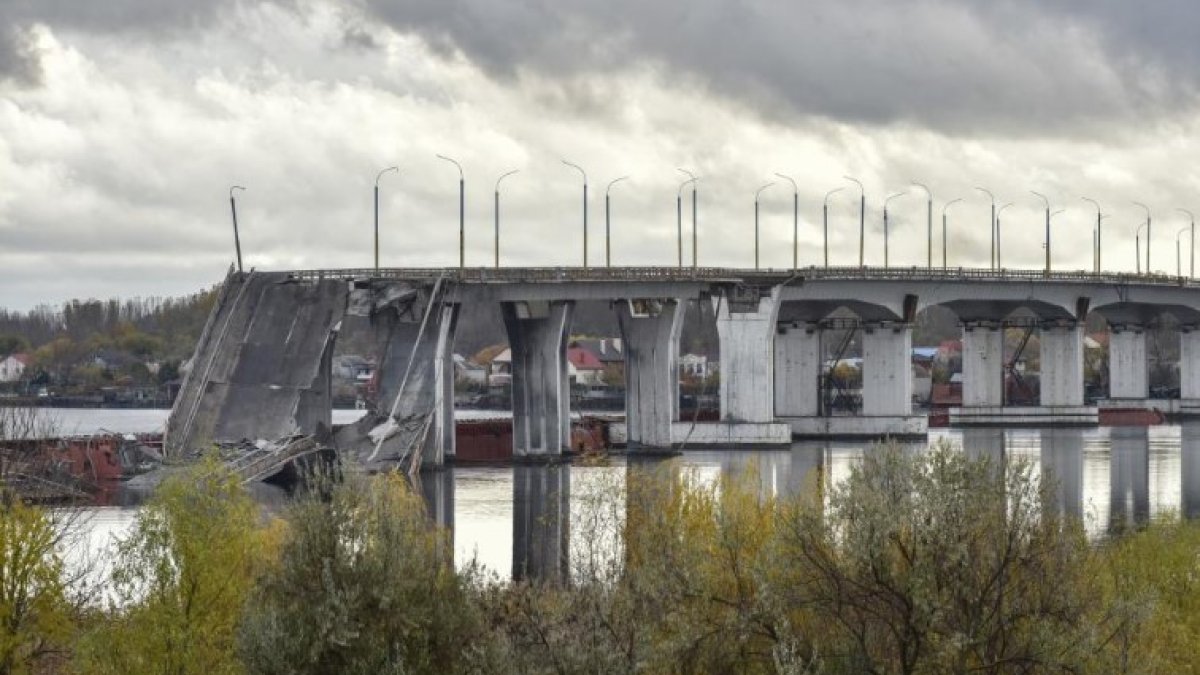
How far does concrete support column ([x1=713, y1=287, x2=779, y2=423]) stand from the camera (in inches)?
5064

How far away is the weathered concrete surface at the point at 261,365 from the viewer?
9869 cm

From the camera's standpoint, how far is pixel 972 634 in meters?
38.8

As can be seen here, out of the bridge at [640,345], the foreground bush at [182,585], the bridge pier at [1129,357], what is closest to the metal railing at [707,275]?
the bridge at [640,345]

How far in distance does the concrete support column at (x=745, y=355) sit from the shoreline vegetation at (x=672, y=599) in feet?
266

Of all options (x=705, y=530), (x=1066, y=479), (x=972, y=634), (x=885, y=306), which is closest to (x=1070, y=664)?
(x=972, y=634)

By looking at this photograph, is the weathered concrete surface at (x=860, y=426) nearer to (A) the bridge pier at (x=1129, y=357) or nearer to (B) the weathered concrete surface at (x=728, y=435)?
(B) the weathered concrete surface at (x=728, y=435)

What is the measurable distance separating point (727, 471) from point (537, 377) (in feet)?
52.0

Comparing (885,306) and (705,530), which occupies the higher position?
(885,306)

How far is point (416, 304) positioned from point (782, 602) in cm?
6895

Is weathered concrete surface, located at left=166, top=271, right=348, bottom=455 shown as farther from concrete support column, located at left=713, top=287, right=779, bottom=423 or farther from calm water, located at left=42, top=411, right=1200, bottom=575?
concrete support column, located at left=713, top=287, right=779, bottom=423

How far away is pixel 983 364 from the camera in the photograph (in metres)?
173

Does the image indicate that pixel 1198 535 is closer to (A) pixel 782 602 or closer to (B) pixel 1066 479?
(A) pixel 782 602

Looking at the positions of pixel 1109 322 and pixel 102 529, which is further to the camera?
pixel 1109 322

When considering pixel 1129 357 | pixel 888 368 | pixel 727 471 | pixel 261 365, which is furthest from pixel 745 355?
pixel 1129 357
